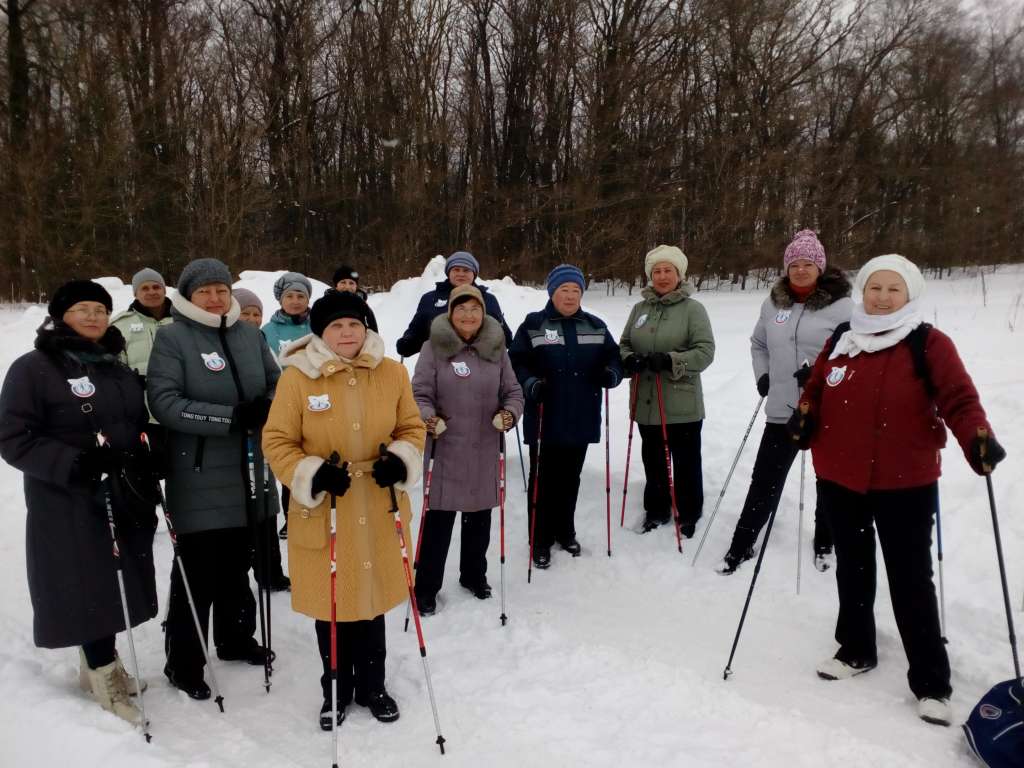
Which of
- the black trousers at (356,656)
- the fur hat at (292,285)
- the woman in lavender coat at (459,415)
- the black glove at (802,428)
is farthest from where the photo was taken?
the fur hat at (292,285)

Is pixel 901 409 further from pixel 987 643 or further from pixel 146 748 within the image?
pixel 146 748

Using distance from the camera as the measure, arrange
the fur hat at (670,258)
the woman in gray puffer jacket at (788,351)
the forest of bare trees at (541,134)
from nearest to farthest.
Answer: the woman in gray puffer jacket at (788,351), the fur hat at (670,258), the forest of bare trees at (541,134)

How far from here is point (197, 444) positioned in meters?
2.96

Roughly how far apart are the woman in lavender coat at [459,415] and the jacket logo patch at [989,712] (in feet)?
8.13

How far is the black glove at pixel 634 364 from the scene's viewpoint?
177 inches

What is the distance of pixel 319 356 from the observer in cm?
270

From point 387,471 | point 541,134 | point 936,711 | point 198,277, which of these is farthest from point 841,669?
point 541,134

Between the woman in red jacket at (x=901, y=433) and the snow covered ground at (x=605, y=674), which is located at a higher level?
the woman in red jacket at (x=901, y=433)

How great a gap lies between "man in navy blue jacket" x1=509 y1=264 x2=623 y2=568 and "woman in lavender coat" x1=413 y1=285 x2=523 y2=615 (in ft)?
1.67

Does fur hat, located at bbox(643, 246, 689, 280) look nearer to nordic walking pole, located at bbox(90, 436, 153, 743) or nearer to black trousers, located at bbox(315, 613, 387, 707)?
black trousers, located at bbox(315, 613, 387, 707)

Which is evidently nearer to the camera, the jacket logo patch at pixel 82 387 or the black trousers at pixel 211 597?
the jacket logo patch at pixel 82 387

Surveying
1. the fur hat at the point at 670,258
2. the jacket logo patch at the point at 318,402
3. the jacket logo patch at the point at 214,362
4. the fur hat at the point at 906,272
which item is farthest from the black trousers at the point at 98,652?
the fur hat at the point at 670,258

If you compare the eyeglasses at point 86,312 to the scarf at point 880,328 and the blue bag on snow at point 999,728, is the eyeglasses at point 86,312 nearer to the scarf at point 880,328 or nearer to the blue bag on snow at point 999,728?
the scarf at point 880,328

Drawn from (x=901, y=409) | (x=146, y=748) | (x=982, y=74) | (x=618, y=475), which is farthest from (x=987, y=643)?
(x=982, y=74)
